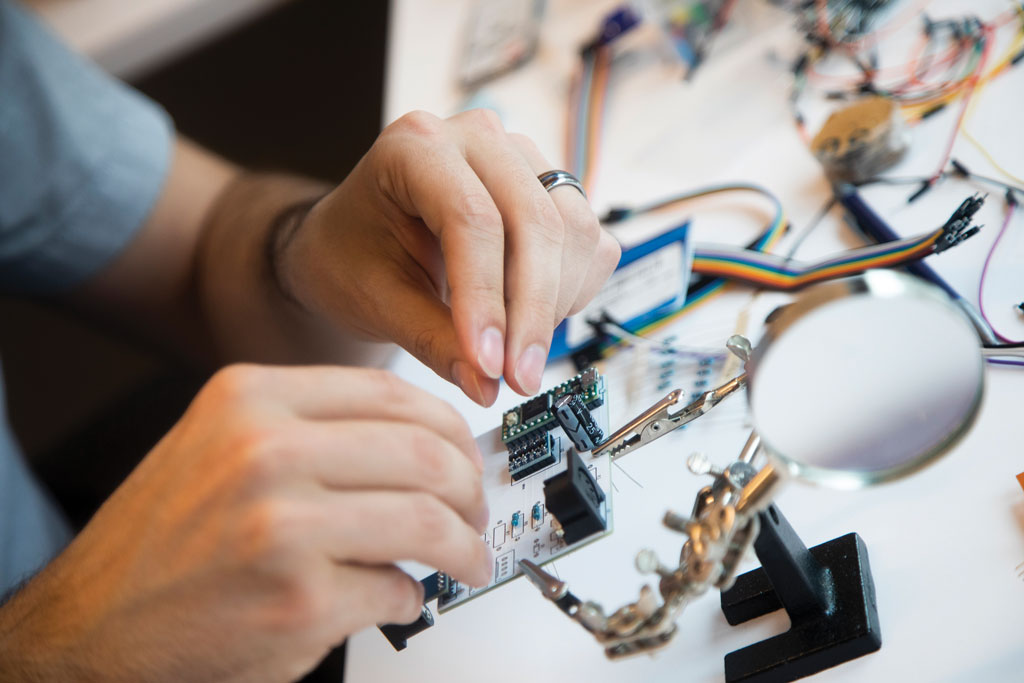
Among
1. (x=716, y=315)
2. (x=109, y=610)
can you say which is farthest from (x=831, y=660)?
(x=109, y=610)

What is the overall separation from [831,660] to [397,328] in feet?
1.85

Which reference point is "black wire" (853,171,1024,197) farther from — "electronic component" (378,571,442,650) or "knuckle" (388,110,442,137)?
"electronic component" (378,571,442,650)

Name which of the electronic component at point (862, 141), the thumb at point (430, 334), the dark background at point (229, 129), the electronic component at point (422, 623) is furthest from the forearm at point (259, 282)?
the dark background at point (229, 129)

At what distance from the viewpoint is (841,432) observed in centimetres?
51

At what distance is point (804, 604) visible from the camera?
0.74 m

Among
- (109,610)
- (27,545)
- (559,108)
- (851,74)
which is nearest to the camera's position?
(109,610)

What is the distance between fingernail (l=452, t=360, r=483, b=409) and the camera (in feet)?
2.56

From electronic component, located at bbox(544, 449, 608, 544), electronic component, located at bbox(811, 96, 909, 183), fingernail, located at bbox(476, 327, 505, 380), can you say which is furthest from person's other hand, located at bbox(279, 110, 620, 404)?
electronic component, located at bbox(811, 96, 909, 183)

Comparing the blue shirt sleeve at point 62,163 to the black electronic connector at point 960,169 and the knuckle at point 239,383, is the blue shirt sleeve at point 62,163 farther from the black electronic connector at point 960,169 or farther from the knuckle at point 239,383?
the black electronic connector at point 960,169

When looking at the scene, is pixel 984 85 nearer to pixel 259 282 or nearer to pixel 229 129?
pixel 259 282

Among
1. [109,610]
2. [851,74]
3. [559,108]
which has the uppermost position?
[851,74]

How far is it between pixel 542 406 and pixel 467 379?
9cm

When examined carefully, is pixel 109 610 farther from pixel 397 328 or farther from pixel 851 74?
pixel 851 74

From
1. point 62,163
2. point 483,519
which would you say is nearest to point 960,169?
point 483,519
